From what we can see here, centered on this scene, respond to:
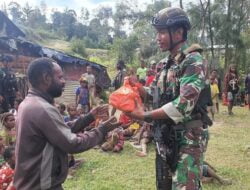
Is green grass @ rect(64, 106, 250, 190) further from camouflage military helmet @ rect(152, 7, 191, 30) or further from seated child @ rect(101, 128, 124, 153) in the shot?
camouflage military helmet @ rect(152, 7, 191, 30)

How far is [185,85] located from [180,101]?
11 centimetres

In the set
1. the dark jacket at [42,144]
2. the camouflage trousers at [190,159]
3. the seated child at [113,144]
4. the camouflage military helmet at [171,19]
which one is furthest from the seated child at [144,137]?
the dark jacket at [42,144]

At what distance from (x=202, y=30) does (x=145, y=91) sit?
19383 mm

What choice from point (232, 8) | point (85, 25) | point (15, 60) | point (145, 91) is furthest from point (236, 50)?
point (85, 25)

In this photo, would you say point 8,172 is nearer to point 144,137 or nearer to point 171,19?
point 171,19

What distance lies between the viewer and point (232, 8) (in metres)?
22.4

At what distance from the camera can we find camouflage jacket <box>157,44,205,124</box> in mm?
2660

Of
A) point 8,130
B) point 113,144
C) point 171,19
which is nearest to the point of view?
point 171,19

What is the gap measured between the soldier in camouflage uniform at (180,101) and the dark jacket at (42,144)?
559mm

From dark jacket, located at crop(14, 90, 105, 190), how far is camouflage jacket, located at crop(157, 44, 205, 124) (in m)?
0.62

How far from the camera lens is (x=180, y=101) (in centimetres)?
266

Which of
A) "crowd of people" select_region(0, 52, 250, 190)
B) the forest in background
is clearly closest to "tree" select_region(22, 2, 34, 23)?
the forest in background

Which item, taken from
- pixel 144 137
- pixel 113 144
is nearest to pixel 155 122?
pixel 113 144

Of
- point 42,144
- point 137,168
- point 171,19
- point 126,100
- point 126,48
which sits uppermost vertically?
point 171,19
